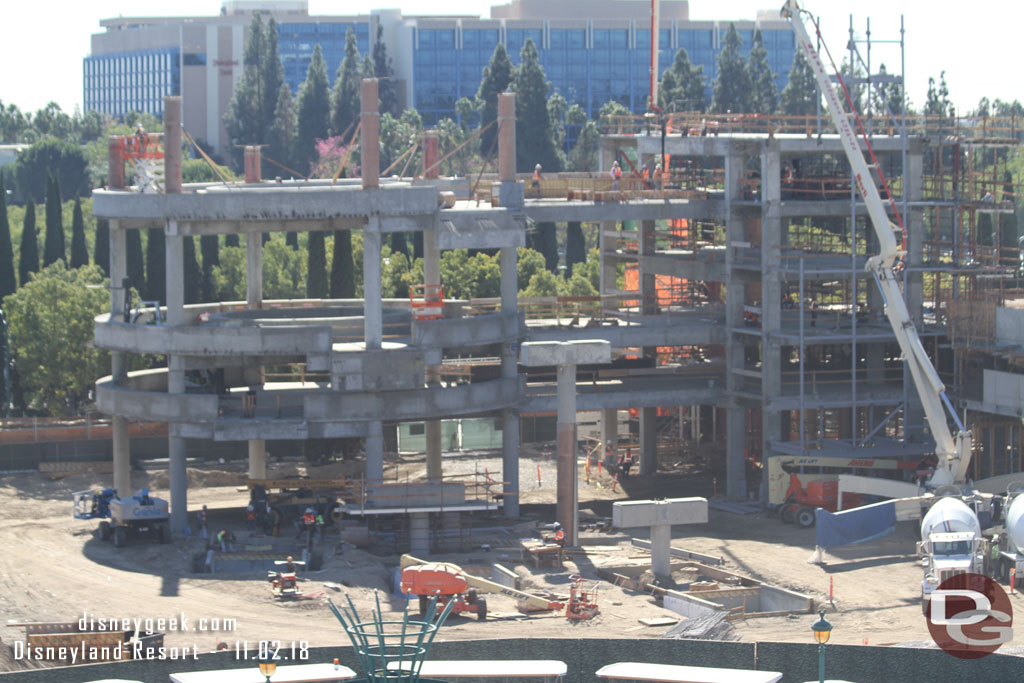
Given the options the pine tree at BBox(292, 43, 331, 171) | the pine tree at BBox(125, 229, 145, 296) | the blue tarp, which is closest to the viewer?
the blue tarp

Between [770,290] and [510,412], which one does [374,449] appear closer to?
[510,412]

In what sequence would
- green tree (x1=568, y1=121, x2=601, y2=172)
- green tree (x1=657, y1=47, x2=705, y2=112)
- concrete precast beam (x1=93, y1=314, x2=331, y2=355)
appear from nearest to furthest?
1. concrete precast beam (x1=93, y1=314, x2=331, y2=355)
2. green tree (x1=568, y1=121, x2=601, y2=172)
3. green tree (x1=657, y1=47, x2=705, y2=112)

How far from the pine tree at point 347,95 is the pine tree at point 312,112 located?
132cm

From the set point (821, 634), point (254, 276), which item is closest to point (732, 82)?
point (254, 276)

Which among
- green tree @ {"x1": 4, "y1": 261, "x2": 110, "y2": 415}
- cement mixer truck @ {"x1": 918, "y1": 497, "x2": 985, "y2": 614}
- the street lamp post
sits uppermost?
green tree @ {"x1": 4, "y1": 261, "x2": 110, "y2": 415}

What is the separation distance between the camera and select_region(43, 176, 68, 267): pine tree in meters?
96.8

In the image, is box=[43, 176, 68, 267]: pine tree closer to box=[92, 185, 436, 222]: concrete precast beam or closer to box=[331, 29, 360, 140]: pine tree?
box=[92, 185, 436, 222]: concrete precast beam

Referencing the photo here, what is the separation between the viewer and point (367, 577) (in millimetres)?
54625

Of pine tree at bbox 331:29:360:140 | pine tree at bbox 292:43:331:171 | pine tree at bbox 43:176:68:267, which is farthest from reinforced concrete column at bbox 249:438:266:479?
pine tree at bbox 292:43:331:171

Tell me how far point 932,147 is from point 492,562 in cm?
2585

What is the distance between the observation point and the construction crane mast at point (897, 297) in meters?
59.4

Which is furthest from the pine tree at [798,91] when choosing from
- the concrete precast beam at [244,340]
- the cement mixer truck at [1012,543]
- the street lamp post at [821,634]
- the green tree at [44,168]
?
the street lamp post at [821,634]

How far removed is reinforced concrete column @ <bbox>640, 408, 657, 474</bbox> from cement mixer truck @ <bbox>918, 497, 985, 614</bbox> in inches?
889

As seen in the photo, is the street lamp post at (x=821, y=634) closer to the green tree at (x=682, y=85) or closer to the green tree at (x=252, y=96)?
the green tree at (x=682, y=85)
